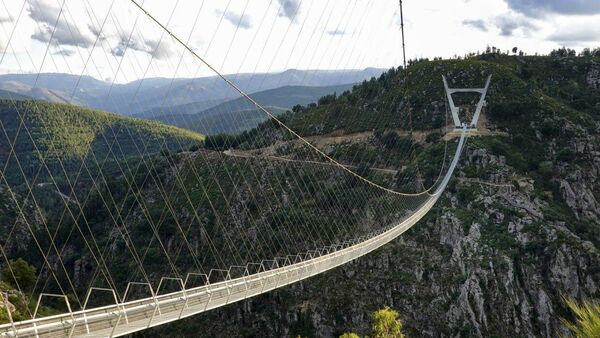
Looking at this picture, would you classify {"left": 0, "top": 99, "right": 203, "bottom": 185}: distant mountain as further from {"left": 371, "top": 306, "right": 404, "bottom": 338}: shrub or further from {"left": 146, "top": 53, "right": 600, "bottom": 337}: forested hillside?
{"left": 371, "top": 306, "right": 404, "bottom": 338}: shrub

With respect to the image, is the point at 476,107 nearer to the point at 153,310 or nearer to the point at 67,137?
the point at 153,310

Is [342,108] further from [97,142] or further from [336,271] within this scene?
[97,142]

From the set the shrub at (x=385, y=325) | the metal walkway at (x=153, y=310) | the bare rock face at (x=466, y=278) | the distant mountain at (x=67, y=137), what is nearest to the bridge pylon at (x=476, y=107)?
the bare rock face at (x=466, y=278)

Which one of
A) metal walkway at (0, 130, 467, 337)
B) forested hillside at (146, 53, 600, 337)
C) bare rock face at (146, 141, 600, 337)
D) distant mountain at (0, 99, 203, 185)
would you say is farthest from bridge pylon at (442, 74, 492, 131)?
distant mountain at (0, 99, 203, 185)

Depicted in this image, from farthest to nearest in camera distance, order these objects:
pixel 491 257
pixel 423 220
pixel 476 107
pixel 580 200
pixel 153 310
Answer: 1. pixel 476 107
2. pixel 580 200
3. pixel 423 220
4. pixel 491 257
5. pixel 153 310

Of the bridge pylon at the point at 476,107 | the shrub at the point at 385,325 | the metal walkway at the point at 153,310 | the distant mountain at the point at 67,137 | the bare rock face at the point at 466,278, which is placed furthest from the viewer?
the distant mountain at the point at 67,137

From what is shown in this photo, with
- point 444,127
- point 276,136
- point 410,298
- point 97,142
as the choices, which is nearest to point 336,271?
point 410,298

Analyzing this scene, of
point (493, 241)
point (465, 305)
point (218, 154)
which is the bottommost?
point (218, 154)

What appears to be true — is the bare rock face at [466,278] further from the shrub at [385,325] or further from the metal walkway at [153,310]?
the metal walkway at [153,310]

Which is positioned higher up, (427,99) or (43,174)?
(427,99)

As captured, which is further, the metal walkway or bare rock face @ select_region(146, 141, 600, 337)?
bare rock face @ select_region(146, 141, 600, 337)

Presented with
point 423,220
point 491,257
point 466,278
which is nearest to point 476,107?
point 423,220
